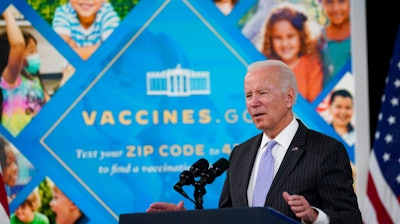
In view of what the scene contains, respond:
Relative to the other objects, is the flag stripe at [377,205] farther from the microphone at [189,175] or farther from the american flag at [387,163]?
the microphone at [189,175]

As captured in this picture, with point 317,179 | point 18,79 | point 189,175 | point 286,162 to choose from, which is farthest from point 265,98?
point 18,79

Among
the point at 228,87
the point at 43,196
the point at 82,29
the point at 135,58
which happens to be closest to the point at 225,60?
the point at 228,87

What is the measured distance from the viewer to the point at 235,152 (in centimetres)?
383

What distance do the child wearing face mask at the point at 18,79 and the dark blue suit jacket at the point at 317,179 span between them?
7.61 ft

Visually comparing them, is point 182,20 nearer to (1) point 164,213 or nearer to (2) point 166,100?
(2) point 166,100

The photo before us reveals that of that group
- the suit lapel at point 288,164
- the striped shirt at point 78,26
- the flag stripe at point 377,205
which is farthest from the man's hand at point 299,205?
the striped shirt at point 78,26

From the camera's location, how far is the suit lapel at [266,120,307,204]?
3.43 meters

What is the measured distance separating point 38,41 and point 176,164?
128 centimetres

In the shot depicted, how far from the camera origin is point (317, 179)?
339 centimetres

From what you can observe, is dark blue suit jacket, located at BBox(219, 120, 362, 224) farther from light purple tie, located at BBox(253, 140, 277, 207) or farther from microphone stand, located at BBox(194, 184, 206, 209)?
microphone stand, located at BBox(194, 184, 206, 209)

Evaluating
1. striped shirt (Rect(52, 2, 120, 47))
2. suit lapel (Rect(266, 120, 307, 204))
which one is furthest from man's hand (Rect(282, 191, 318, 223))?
striped shirt (Rect(52, 2, 120, 47))

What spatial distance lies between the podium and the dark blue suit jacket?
46cm

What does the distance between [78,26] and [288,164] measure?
252 cm

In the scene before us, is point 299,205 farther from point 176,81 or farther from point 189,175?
point 176,81
